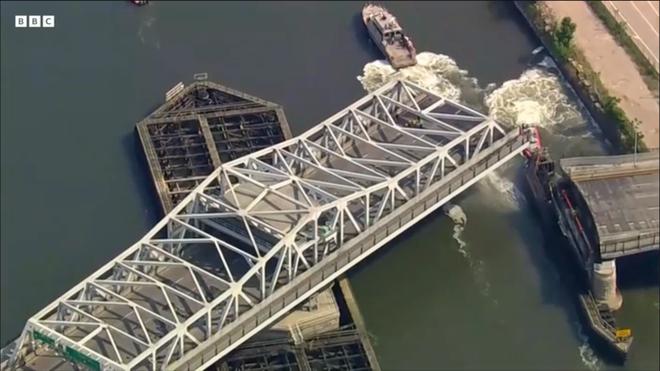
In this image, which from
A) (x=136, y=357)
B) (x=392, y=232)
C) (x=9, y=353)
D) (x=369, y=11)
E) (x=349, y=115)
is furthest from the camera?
(x=369, y=11)

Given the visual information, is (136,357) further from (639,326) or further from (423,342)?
(639,326)

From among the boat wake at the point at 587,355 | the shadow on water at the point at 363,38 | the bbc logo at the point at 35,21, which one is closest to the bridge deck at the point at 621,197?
the boat wake at the point at 587,355

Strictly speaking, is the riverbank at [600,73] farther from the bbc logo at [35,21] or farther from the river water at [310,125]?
the bbc logo at [35,21]

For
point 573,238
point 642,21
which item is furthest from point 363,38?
point 573,238

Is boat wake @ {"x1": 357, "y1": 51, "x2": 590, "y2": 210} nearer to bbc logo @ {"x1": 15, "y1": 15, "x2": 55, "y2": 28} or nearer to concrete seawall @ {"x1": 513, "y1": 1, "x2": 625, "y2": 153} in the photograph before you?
concrete seawall @ {"x1": 513, "y1": 1, "x2": 625, "y2": 153}

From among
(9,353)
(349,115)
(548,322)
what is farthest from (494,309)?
(9,353)

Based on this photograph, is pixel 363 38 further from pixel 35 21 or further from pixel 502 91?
pixel 35 21
